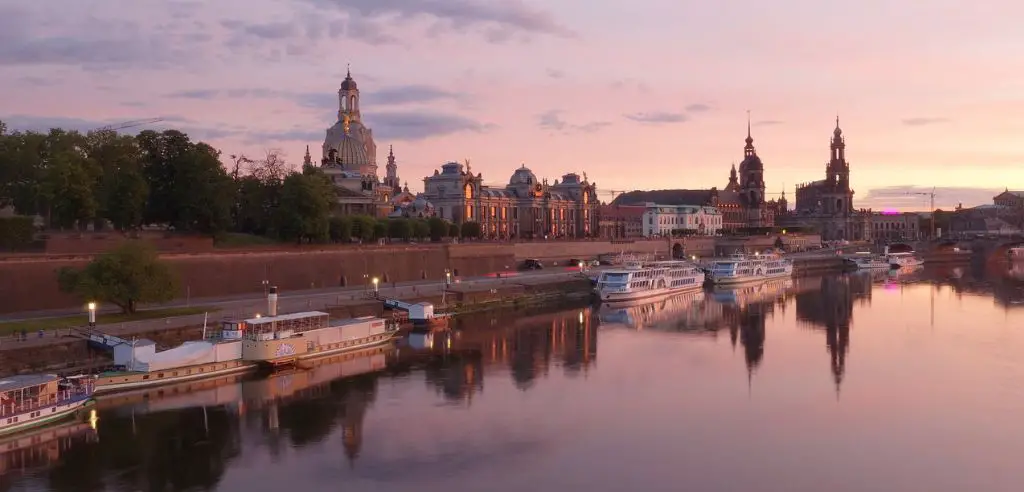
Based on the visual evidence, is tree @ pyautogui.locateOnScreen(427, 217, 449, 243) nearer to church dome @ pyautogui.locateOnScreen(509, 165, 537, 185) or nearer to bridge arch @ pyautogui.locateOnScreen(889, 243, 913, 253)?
church dome @ pyautogui.locateOnScreen(509, 165, 537, 185)

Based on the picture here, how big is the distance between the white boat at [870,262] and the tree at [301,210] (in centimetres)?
8233

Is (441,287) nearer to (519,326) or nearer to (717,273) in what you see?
(519,326)

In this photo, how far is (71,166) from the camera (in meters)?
53.4

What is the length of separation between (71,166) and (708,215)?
141192 millimetres

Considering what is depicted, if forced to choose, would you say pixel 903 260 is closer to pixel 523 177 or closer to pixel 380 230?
pixel 523 177

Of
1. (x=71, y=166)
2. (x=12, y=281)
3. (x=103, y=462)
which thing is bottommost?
(x=103, y=462)

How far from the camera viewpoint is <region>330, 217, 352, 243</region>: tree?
236 feet

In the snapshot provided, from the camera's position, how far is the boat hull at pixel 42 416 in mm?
29391

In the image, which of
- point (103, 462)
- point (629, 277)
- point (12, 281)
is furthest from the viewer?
point (629, 277)

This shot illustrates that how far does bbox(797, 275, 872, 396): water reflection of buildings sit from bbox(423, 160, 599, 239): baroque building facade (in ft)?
125

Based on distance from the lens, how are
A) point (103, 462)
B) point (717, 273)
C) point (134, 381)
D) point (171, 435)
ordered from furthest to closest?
point (717, 273), point (134, 381), point (171, 435), point (103, 462)

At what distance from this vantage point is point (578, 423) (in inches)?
1254

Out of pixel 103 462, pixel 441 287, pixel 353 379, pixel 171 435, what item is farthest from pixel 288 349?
pixel 441 287

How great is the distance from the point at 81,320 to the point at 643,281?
1793 inches
